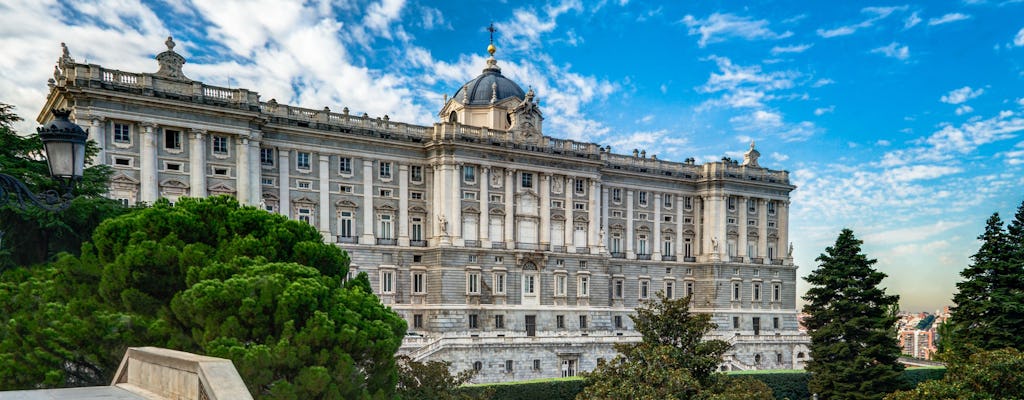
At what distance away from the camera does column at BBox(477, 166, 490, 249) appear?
54312 mm

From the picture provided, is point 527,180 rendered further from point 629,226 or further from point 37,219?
point 37,219

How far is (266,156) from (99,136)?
33.3 feet

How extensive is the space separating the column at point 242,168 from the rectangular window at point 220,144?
0.64 metres

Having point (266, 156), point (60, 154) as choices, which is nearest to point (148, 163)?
point (266, 156)

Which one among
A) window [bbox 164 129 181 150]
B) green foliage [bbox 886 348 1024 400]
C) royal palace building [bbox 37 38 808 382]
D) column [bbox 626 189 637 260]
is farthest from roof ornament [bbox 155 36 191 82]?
green foliage [bbox 886 348 1024 400]

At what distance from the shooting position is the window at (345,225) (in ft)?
169

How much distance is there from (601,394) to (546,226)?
105 ft

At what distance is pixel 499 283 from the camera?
54.5 metres

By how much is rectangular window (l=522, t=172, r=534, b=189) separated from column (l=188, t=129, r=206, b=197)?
74.1 feet

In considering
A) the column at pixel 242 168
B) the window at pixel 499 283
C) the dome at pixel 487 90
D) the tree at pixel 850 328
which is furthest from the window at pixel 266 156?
the tree at pixel 850 328

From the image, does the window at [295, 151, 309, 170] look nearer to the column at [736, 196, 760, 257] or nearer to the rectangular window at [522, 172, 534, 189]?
the rectangular window at [522, 172, 534, 189]

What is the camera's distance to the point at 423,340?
47031mm

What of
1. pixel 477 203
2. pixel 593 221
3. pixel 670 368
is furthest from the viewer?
pixel 593 221

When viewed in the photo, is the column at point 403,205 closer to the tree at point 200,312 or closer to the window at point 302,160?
the window at point 302,160
